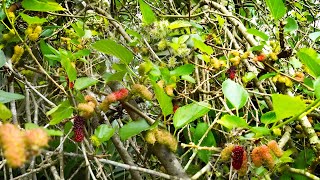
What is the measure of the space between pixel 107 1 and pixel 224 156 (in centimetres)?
79

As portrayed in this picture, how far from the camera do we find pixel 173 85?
931 millimetres

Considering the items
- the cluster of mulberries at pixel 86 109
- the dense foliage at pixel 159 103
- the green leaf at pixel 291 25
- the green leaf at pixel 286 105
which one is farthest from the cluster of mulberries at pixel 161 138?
the green leaf at pixel 291 25

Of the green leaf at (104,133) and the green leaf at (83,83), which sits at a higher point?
the green leaf at (83,83)

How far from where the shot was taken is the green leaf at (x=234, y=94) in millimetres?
739

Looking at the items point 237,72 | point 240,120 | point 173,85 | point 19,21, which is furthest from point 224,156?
point 19,21

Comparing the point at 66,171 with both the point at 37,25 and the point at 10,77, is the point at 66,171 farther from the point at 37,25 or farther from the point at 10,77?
the point at 37,25

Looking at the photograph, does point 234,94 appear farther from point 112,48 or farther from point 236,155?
point 112,48

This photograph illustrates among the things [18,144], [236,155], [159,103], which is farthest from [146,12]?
[18,144]

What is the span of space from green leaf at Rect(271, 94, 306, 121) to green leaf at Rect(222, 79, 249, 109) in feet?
0.35

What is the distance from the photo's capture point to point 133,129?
2.68 feet

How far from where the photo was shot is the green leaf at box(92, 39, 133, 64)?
0.76 metres

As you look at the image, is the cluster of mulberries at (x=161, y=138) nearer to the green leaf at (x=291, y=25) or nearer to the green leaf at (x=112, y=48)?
the green leaf at (x=112, y=48)

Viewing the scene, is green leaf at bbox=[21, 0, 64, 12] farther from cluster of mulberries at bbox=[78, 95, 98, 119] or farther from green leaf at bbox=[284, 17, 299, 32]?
green leaf at bbox=[284, 17, 299, 32]

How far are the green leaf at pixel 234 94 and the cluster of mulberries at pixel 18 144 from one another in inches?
16.6
